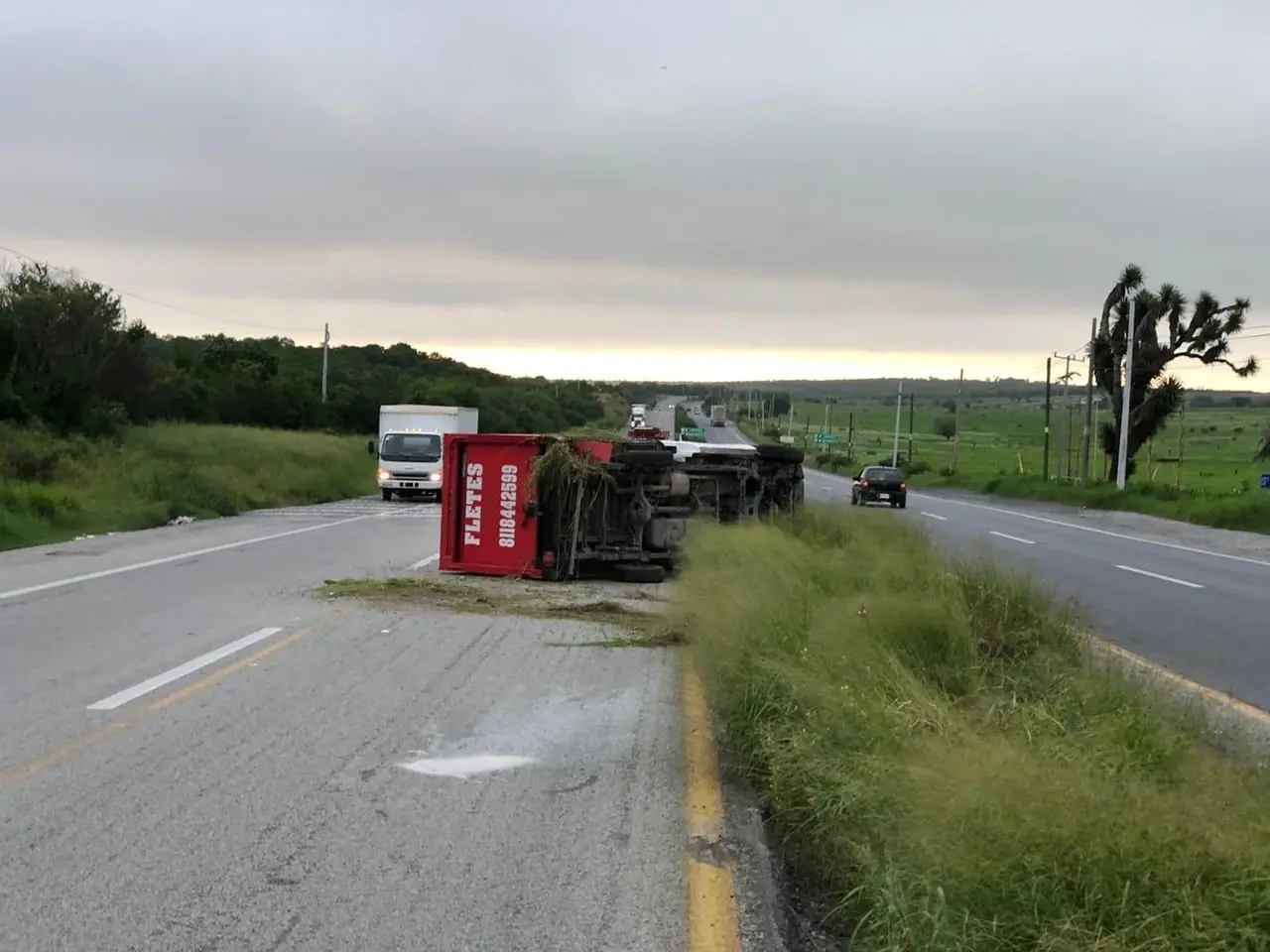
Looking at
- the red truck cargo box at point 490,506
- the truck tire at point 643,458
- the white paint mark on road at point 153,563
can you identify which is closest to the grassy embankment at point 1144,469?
the truck tire at point 643,458

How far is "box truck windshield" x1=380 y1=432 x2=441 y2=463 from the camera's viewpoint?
122ft

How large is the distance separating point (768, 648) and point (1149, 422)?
49.8 metres

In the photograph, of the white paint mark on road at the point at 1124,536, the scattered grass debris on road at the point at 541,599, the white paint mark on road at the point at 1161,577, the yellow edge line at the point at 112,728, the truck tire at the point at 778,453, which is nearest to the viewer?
the yellow edge line at the point at 112,728

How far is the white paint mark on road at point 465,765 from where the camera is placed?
6.61m

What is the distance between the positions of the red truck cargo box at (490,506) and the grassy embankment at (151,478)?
8288mm

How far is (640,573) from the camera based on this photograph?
1492 cm

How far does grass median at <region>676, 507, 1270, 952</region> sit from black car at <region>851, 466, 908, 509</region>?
113 ft

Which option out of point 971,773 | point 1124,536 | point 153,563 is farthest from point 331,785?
point 1124,536

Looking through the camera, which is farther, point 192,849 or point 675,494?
point 675,494

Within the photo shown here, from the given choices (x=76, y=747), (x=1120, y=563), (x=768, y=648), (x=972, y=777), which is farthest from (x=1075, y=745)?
(x=1120, y=563)

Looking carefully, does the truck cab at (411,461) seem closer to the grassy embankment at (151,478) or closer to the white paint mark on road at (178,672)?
the grassy embankment at (151,478)

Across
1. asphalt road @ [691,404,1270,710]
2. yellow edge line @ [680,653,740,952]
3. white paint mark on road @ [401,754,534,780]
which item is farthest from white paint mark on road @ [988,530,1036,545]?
white paint mark on road @ [401,754,534,780]

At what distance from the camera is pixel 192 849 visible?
529 centimetres

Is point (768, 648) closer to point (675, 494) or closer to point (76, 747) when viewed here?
point (76, 747)
